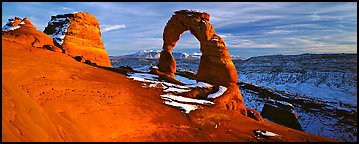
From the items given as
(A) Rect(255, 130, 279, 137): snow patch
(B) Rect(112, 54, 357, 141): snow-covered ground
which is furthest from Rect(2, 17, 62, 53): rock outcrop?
(B) Rect(112, 54, 357, 141): snow-covered ground

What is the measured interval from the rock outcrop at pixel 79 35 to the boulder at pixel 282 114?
58.7 ft

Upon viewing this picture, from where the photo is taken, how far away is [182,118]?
9641mm

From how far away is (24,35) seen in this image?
53.0 feet

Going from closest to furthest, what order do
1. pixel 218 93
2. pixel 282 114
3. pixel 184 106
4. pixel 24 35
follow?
pixel 184 106 → pixel 218 93 → pixel 24 35 → pixel 282 114

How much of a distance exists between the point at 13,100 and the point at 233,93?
12.4m

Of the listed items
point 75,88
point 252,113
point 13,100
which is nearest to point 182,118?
point 75,88

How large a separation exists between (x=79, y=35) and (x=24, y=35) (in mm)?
8447

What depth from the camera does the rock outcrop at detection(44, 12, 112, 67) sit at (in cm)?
2320

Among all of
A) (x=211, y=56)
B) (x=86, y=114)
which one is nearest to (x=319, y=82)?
(x=211, y=56)

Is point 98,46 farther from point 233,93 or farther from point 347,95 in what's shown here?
point 347,95

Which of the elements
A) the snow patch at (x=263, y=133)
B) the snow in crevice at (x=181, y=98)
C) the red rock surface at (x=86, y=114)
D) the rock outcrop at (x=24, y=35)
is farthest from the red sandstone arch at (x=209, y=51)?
the rock outcrop at (x=24, y=35)

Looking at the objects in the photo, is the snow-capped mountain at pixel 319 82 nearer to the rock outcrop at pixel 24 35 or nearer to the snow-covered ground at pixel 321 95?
the snow-covered ground at pixel 321 95

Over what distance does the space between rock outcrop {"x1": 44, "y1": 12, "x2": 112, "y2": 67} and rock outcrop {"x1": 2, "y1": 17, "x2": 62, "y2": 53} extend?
322 cm

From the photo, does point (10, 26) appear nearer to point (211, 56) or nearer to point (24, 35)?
point (24, 35)
